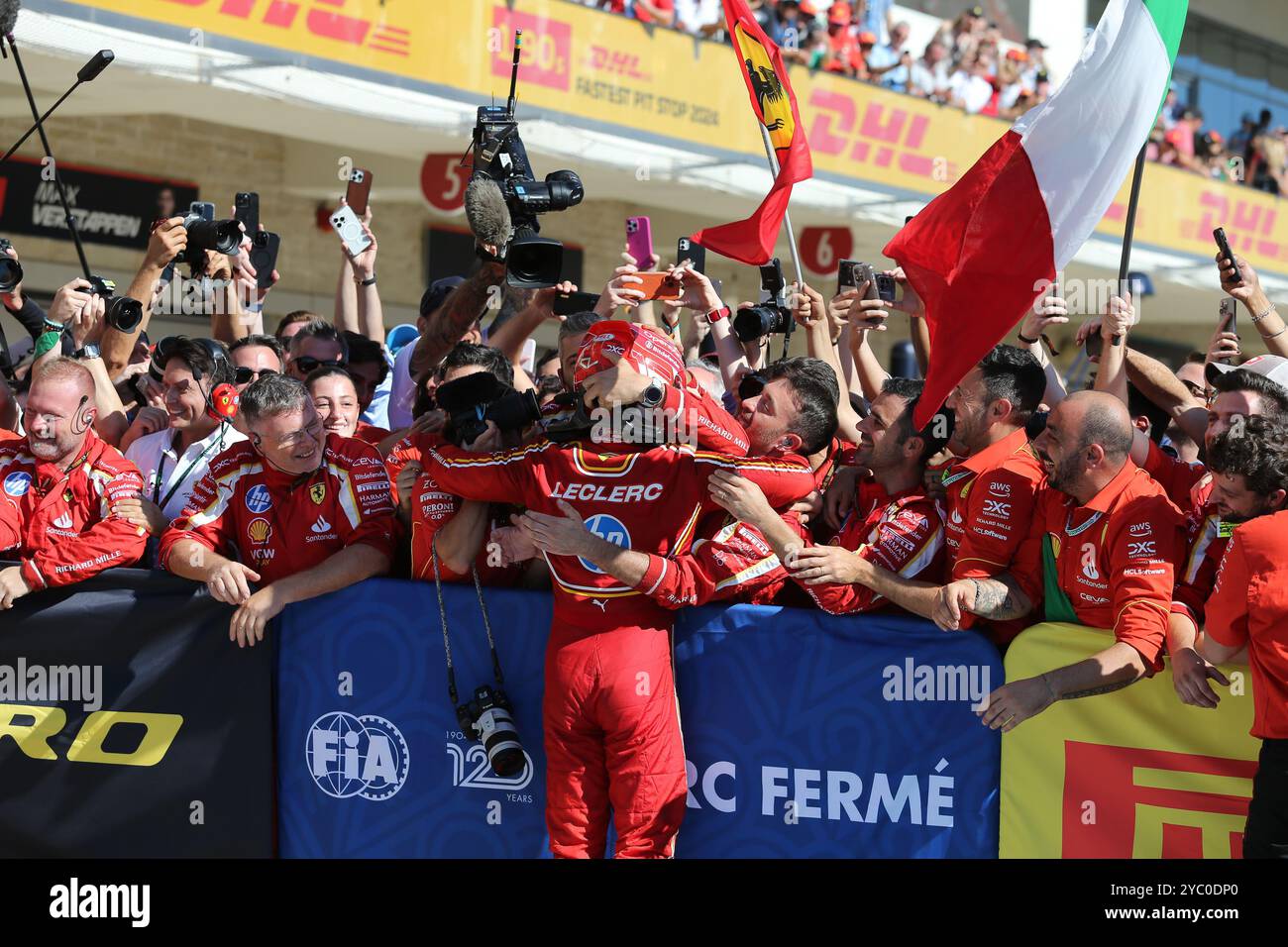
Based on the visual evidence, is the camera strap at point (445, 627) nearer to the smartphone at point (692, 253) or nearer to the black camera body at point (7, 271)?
the smartphone at point (692, 253)

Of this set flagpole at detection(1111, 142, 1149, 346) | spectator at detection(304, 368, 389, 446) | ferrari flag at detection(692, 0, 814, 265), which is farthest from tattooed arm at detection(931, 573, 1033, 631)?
spectator at detection(304, 368, 389, 446)

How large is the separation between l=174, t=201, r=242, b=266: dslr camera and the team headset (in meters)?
0.36

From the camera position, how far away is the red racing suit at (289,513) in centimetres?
441

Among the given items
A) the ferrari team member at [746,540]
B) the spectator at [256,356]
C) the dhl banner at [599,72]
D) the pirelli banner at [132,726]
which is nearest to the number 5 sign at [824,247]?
the dhl banner at [599,72]

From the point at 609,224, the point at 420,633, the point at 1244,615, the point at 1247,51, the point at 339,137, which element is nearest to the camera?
the point at 1244,615

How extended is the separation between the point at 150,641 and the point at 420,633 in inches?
36.6

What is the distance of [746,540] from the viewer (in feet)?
13.4

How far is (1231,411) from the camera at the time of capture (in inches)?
139

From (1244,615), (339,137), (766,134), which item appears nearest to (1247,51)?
(339,137)

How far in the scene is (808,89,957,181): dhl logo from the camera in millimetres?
13867

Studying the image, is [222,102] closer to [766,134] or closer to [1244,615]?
[766,134]

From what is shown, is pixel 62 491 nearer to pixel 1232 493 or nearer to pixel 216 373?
pixel 216 373

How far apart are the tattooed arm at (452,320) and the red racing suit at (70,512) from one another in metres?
1.25

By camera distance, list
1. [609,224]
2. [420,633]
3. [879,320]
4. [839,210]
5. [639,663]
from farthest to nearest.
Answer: [609,224] → [839,210] → [879,320] → [420,633] → [639,663]
